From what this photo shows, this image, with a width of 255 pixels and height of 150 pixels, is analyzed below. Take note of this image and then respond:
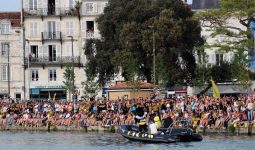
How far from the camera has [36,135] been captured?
289 ft

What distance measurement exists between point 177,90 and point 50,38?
57.6 feet

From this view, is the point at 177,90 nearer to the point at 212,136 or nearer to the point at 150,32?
the point at 150,32

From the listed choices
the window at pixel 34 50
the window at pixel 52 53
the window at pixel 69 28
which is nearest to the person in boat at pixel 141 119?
the window at pixel 69 28

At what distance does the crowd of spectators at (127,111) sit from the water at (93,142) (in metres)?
1.86

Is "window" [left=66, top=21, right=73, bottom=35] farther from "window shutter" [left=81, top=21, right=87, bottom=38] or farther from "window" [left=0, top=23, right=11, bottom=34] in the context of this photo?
"window" [left=0, top=23, right=11, bottom=34]

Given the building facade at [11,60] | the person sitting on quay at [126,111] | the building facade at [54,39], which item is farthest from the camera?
the building facade at [11,60]

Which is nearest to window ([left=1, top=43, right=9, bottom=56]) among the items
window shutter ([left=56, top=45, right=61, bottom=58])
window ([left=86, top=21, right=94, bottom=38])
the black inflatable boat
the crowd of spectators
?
window shutter ([left=56, top=45, right=61, bottom=58])

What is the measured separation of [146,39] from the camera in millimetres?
112000

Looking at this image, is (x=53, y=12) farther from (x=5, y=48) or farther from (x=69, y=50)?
(x=5, y=48)

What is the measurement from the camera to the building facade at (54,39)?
132 metres

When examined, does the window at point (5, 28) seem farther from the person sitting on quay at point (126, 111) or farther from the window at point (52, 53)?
the person sitting on quay at point (126, 111)

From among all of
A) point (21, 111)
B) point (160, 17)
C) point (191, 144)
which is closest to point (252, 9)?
point (160, 17)

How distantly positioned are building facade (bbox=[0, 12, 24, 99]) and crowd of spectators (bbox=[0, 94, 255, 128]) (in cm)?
3185

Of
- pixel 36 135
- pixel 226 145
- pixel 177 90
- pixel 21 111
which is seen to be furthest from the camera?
pixel 177 90
